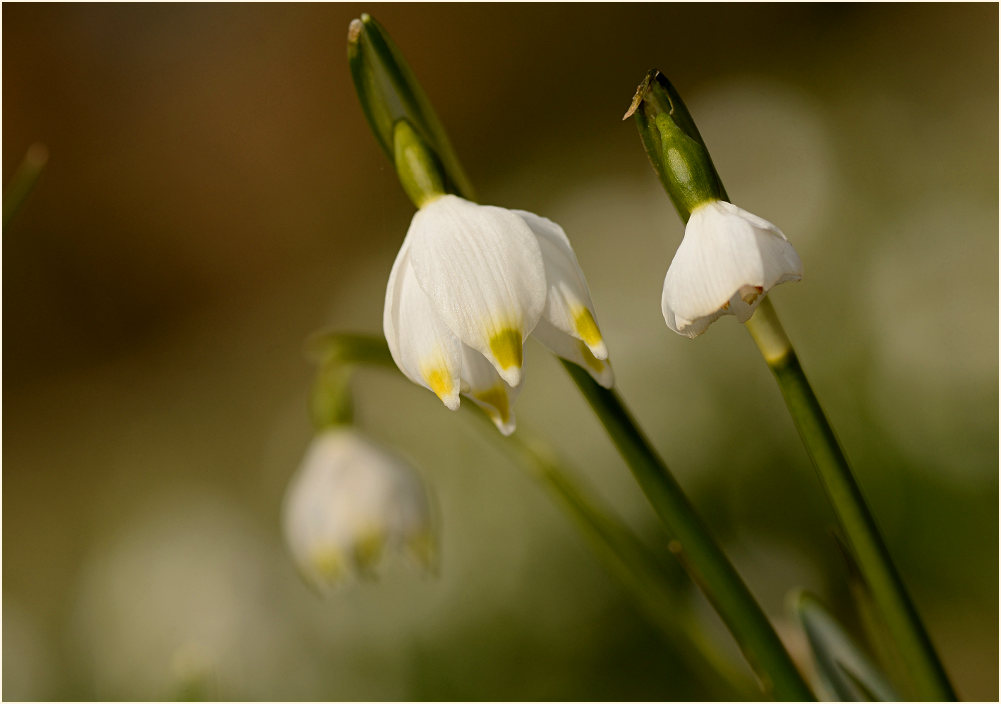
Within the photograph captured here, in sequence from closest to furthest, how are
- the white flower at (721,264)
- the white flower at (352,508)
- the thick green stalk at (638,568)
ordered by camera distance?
1. the white flower at (721,264)
2. the thick green stalk at (638,568)
3. the white flower at (352,508)

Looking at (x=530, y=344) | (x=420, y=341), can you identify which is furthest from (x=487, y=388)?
(x=530, y=344)

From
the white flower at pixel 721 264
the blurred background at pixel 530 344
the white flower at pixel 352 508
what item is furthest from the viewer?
the blurred background at pixel 530 344

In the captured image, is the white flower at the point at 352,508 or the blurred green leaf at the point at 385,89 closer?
the blurred green leaf at the point at 385,89

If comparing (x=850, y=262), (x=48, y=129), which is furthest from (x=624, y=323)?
(x=48, y=129)

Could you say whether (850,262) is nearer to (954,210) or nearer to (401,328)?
(954,210)

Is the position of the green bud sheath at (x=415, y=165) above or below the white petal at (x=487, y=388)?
above

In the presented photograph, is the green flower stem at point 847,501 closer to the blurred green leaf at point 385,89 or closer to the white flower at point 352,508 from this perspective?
the blurred green leaf at point 385,89

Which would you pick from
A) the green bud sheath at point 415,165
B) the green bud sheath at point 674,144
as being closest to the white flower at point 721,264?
the green bud sheath at point 674,144

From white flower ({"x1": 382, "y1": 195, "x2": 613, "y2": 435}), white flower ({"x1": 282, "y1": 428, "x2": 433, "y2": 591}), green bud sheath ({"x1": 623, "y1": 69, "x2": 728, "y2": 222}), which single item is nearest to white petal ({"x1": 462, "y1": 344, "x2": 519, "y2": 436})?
white flower ({"x1": 382, "y1": 195, "x2": 613, "y2": 435})
